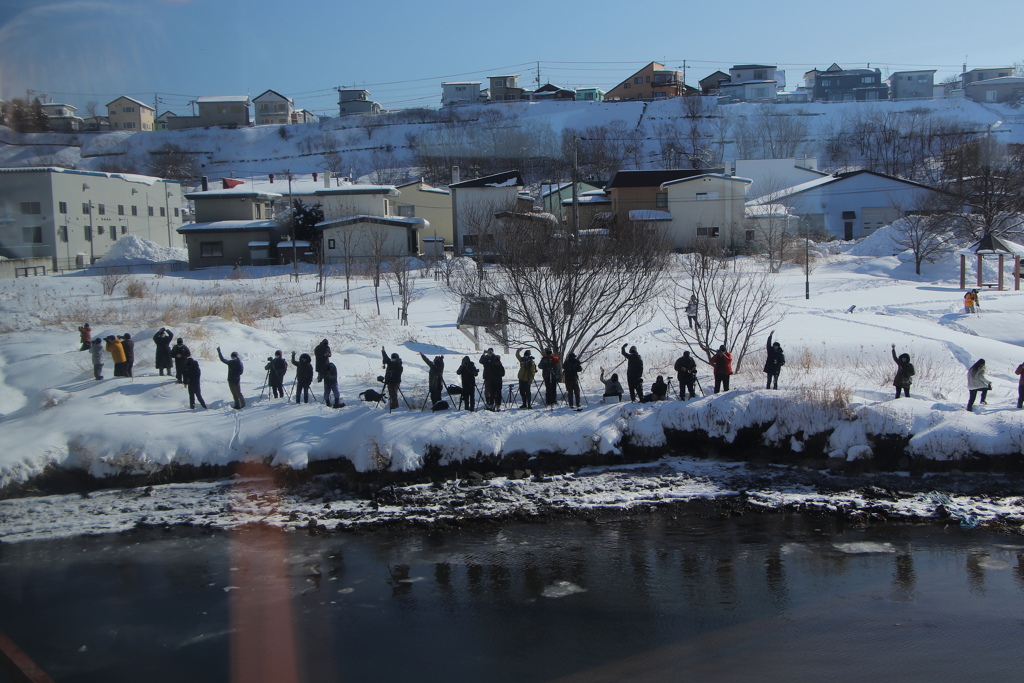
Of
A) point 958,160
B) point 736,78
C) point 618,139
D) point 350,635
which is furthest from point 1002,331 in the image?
point 736,78

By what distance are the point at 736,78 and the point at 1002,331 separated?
9008 centimetres

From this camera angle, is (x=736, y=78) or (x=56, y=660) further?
(x=736, y=78)

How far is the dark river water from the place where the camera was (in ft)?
25.9

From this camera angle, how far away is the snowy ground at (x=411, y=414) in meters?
13.7

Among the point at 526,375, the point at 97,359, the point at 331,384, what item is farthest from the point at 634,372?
the point at 97,359

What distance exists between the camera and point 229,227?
147ft

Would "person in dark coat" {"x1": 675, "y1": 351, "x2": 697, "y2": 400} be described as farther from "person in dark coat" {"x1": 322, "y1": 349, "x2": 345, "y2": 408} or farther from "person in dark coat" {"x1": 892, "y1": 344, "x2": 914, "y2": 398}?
"person in dark coat" {"x1": 322, "y1": 349, "x2": 345, "y2": 408}

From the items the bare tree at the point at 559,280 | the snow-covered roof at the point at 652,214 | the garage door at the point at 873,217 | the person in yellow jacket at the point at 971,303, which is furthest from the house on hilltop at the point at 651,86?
the bare tree at the point at 559,280

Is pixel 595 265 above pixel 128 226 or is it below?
below

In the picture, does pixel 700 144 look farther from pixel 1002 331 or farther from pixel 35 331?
pixel 35 331

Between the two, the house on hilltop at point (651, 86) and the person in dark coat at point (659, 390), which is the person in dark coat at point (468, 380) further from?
the house on hilltop at point (651, 86)

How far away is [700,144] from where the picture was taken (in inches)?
3209

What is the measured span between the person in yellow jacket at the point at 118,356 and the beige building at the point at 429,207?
35696mm

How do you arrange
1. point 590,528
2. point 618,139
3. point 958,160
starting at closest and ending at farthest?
point 590,528 → point 958,160 → point 618,139
